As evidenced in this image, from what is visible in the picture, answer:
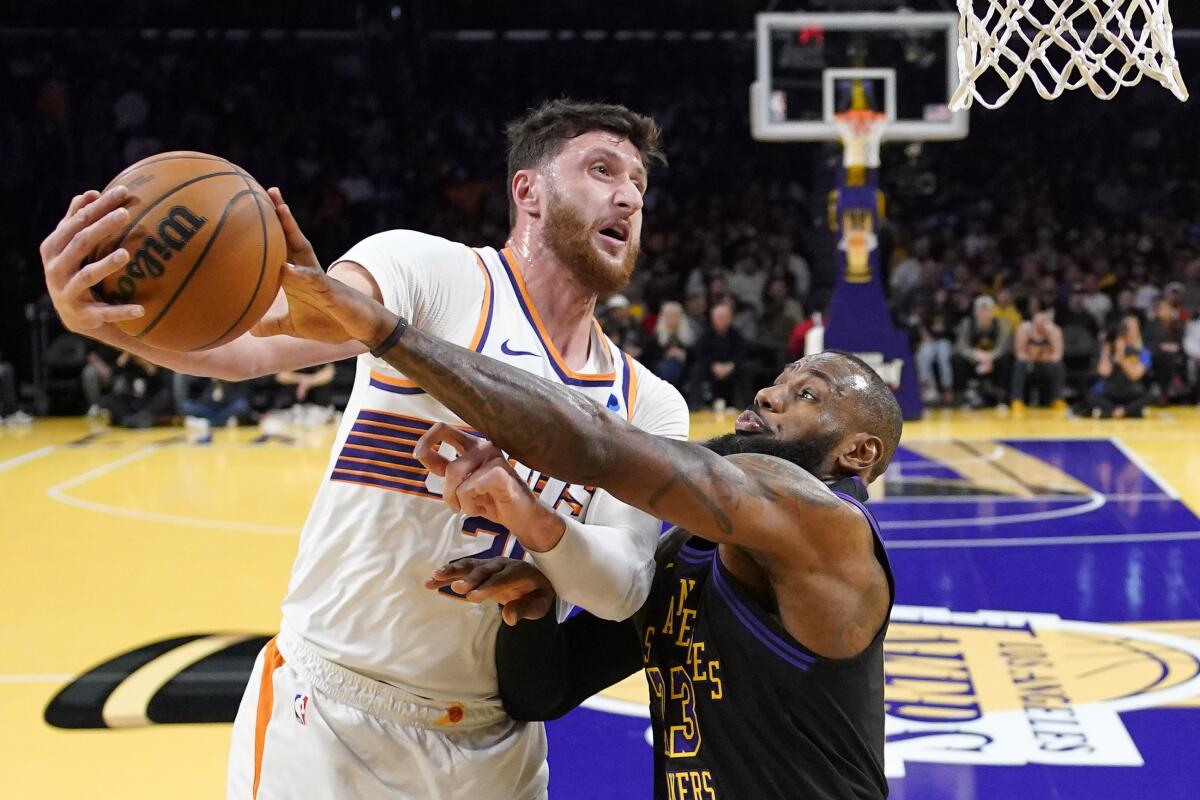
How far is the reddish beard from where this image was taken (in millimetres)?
2881

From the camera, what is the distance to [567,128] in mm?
2984

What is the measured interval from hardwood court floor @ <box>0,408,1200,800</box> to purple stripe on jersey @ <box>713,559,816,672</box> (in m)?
1.98

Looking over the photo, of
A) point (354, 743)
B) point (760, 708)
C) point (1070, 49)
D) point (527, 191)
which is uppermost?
point (1070, 49)

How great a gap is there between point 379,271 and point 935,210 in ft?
63.7

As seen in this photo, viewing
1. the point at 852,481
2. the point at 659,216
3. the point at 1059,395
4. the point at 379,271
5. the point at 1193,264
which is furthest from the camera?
the point at 659,216

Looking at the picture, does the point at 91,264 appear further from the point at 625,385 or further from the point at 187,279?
the point at 625,385

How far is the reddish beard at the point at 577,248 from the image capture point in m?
2.88

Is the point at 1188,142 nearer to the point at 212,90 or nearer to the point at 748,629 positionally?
the point at 212,90

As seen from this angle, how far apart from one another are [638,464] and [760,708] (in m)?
0.64

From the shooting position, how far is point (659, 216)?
20.2 meters

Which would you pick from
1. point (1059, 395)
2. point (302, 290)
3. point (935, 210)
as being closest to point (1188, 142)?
point (935, 210)

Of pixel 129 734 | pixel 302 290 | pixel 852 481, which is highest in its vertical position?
pixel 302 290

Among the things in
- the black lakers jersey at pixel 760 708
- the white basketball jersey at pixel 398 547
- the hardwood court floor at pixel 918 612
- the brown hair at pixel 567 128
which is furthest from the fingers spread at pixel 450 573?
the hardwood court floor at pixel 918 612

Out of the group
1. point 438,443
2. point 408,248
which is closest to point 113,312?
point 438,443
